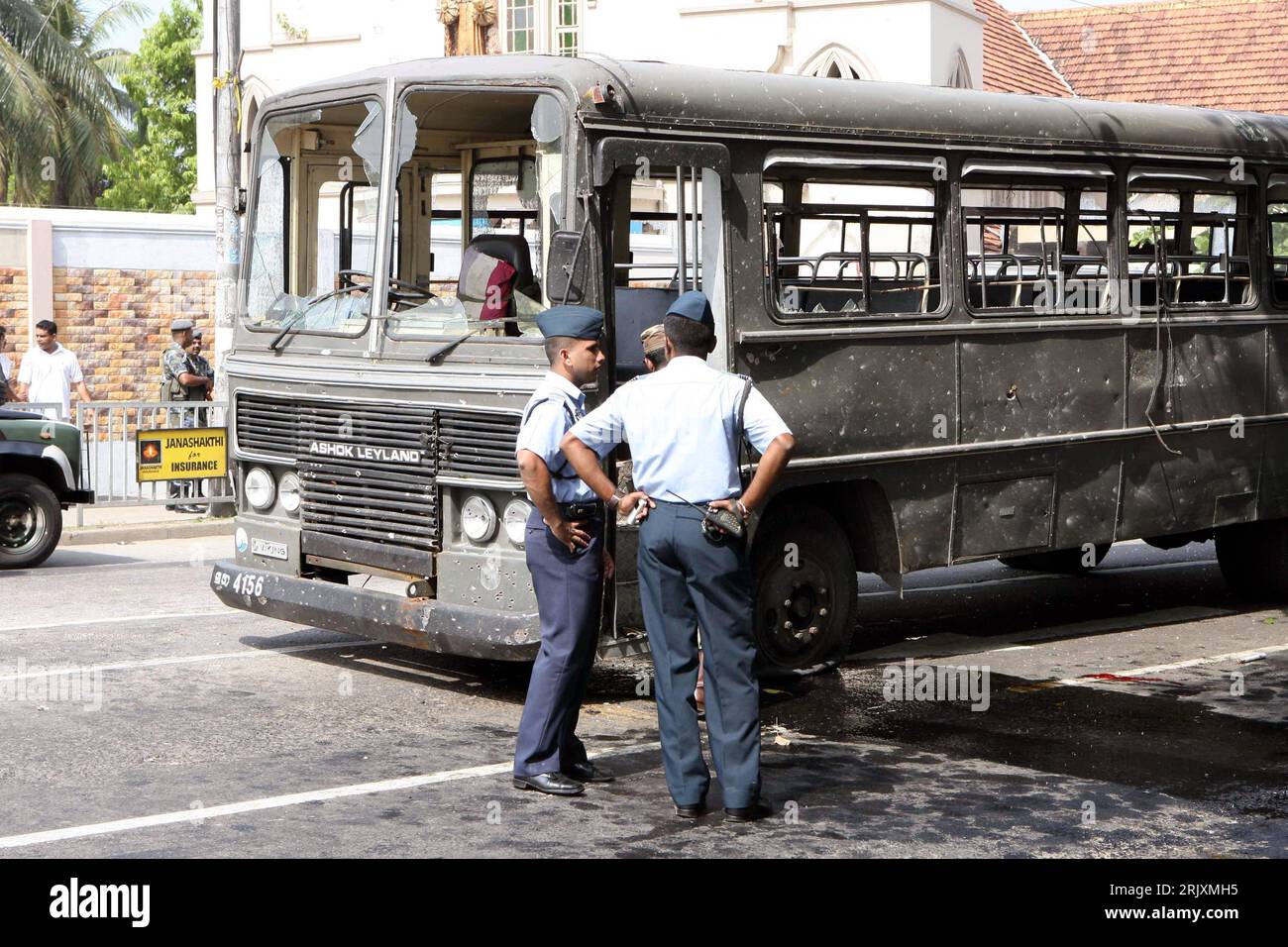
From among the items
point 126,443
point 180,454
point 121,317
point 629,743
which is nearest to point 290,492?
point 629,743

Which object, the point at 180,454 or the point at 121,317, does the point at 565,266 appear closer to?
the point at 180,454

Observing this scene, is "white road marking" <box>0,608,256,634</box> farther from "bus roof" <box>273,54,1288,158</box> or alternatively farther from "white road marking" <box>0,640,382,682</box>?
"bus roof" <box>273,54,1288,158</box>

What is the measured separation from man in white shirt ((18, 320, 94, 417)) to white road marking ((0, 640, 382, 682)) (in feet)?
25.8

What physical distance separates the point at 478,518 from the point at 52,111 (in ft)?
122

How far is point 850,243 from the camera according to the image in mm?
9523

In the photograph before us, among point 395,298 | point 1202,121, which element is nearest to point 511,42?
point 1202,121

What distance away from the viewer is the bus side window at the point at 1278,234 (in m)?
11.5

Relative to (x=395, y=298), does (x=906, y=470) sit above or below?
below

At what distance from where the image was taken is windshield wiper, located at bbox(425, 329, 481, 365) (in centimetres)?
836

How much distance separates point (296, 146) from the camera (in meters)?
9.62
